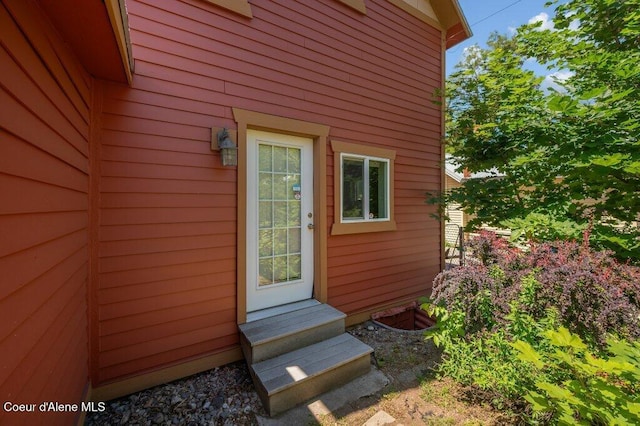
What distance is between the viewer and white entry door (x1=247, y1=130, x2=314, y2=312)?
10.3 feet

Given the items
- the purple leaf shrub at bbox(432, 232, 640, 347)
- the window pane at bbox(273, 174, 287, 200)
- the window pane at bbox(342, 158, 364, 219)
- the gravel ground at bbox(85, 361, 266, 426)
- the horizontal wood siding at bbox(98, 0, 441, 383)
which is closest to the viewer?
the purple leaf shrub at bbox(432, 232, 640, 347)

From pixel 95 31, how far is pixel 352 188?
9.70 ft

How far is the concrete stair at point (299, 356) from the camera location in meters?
2.37

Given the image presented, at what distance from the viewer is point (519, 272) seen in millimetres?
2385

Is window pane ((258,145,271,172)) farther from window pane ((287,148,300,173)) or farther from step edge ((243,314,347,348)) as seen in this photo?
step edge ((243,314,347,348))

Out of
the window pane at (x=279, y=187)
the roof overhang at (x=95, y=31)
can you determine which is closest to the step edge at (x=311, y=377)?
the window pane at (x=279, y=187)

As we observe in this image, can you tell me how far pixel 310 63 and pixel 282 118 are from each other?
34.0 inches

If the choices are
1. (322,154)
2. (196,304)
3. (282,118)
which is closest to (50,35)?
(282,118)

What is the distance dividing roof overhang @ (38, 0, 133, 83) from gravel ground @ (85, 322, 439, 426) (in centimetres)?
264

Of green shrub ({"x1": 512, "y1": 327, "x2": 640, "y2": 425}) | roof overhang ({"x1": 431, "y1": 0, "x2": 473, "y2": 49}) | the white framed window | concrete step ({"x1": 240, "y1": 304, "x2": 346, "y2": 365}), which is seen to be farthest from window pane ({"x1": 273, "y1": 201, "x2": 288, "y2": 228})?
roof overhang ({"x1": 431, "y1": 0, "x2": 473, "y2": 49})

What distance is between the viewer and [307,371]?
250 cm

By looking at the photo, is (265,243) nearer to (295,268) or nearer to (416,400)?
(295,268)

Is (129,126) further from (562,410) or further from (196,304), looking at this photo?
(562,410)

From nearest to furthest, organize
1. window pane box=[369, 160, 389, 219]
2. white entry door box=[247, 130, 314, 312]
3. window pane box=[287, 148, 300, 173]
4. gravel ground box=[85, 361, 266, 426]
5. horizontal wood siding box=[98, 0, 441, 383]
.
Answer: gravel ground box=[85, 361, 266, 426]
horizontal wood siding box=[98, 0, 441, 383]
white entry door box=[247, 130, 314, 312]
window pane box=[287, 148, 300, 173]
window pane box=[369, 160, 389, 219]
